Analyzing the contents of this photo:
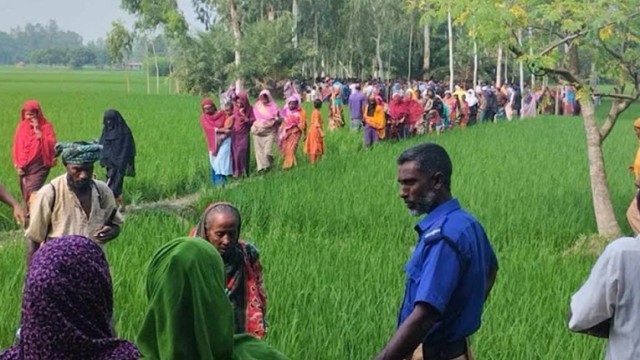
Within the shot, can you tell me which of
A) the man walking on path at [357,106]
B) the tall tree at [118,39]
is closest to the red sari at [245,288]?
the man walking on path at [357,106]

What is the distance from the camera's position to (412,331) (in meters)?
2.80

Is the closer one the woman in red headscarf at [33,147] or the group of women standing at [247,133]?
the woman in red headscarf at [33,147]

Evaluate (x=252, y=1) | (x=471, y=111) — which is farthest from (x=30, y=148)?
(x=252, y=1)

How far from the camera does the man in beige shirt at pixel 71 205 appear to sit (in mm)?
4430

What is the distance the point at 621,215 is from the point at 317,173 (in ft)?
12.8

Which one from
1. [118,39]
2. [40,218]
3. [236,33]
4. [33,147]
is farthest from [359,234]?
[118,39]

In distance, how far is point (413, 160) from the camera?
3.01 meters

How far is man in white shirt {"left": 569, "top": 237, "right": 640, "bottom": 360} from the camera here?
258cm

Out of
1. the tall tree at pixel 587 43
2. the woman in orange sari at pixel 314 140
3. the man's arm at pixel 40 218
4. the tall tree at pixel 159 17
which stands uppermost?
the tall tree at pixel 159 17

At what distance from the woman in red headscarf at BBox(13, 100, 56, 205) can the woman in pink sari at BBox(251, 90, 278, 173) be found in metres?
4.84

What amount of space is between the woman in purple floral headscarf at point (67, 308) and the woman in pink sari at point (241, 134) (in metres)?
9.68

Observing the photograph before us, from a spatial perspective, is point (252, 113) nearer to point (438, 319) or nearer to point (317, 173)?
point (317, 173)

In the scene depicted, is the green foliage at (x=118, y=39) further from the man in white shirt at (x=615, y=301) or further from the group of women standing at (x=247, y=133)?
the man in white shirt at (x=615, y=301)

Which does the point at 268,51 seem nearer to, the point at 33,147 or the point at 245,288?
the point at 33,147
